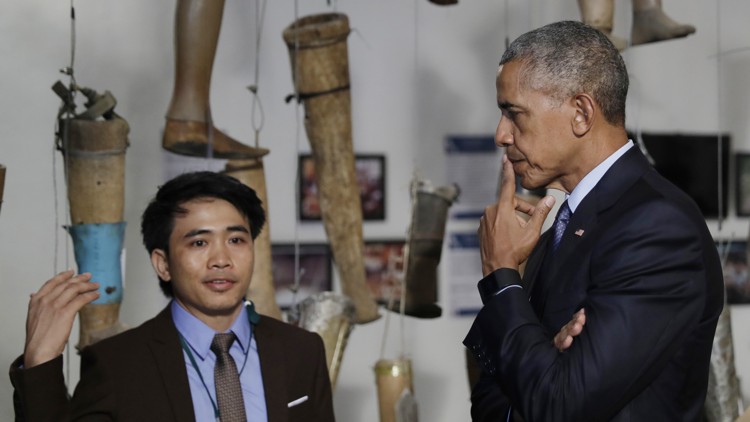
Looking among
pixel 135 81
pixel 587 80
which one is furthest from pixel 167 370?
pixel 135 81

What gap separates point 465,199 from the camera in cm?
406

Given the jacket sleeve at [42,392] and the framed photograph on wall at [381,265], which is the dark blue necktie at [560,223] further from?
the framed photograph on wall at [381,265]

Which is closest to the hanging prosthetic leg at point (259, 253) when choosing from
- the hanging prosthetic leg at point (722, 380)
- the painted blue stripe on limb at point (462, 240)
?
the painted blue stripe on limb at point (462, 240)

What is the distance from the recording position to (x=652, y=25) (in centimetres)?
319

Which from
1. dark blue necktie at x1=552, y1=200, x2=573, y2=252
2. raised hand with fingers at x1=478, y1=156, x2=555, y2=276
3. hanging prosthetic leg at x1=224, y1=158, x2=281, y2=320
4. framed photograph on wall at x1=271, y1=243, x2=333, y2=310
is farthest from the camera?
framed photograph on wall at x1=271, y1=243, x2=333, y2=310

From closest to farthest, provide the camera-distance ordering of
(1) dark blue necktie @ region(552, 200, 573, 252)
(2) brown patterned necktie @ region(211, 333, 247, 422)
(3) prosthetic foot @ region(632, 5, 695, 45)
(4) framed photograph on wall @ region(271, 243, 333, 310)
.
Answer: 1. (1) dark blue necktie @ region(552, 200, 573, 252)
2. (2) brown patterned necktie @ region(211, 333, 247, 422)
3. (3) prosthetic foot @ region(632, 5, 695, 45)
4. (4) framed photograph on wall @ region(271, 243, 333, 310)

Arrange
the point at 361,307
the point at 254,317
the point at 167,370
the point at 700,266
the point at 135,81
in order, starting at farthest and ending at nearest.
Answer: the point at 135,81 → the point at 361,307 → the point at 254,317 → the point at 167,370 → the point at 700,266

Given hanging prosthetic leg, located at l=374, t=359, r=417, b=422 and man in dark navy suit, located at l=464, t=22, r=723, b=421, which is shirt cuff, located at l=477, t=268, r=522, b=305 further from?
hanging prosthetic leg, located at l=374, t=359, r=417, b=422

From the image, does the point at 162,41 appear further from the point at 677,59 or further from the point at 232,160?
the point at 677,59

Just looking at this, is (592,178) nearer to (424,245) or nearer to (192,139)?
(192,139)

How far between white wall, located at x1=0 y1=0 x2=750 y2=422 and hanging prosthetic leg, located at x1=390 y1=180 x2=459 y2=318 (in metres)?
0.39

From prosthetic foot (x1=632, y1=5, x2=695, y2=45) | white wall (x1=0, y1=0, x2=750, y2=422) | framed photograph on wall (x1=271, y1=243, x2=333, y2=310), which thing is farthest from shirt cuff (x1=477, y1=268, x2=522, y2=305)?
framed photograph on wall (x1=271, y1=243, x2=333, y2=310)

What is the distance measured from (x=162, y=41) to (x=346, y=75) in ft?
2.73

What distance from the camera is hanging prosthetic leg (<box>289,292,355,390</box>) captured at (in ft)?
9.93
